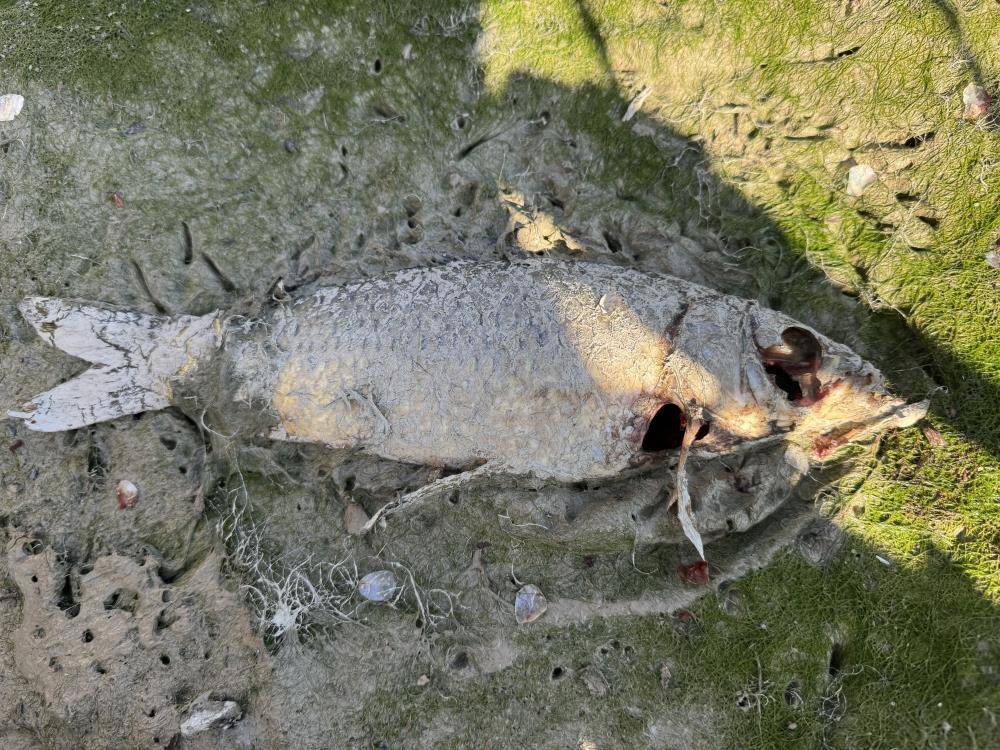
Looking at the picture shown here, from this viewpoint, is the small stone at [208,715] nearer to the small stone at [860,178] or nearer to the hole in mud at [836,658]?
the hole in mud at [836,658]

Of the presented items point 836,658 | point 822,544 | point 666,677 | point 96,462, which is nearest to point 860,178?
point 822,544

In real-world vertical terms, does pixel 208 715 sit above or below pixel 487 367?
below

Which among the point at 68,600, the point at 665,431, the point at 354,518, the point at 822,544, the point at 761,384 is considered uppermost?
the point at 761,384

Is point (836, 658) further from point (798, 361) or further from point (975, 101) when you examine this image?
point (975, 101)

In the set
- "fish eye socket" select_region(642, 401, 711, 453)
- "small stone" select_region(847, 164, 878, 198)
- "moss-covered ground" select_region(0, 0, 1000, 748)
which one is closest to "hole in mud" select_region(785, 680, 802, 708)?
"moss-covered ground" select_region(0, 0, 1000, 748)

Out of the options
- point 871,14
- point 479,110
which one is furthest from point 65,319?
point 871,14

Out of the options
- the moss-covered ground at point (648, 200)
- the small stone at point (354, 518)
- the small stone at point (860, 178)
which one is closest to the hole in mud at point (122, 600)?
the small stone at point (354, 518)
